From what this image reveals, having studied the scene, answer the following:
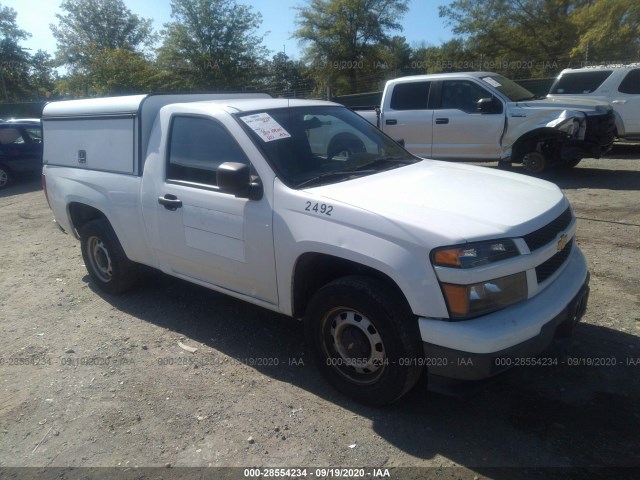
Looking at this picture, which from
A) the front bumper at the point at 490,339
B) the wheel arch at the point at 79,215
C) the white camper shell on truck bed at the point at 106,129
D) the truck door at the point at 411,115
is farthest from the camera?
the truck door at the point at 411,115

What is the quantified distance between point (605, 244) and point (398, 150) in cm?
296

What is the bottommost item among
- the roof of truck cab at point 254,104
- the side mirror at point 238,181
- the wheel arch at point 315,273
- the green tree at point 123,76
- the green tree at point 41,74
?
the wheel arch at point 315,273

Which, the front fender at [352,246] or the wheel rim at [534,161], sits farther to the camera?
the wheel rim at [534,161]

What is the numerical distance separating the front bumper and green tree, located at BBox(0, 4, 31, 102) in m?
60.2

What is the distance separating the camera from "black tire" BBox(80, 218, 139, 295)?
15.6 ft

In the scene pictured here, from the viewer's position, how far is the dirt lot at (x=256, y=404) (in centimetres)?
270

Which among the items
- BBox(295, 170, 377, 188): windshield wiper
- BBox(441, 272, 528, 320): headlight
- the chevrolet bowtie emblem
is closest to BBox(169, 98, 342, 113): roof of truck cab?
BBox(295, 170, 377, 188): windshield wiper

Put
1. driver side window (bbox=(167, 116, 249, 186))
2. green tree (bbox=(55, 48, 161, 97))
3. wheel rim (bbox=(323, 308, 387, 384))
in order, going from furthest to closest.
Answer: green tree (bbox=(55, 48, 161, 97)) < driver side window (bbox=(167, 116, 249, 186)) < wheel rim (bbox=(323, 308, 387, 384))

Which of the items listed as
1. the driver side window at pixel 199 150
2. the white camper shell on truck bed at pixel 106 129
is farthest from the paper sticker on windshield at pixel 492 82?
the driver side window at pixel 199 150

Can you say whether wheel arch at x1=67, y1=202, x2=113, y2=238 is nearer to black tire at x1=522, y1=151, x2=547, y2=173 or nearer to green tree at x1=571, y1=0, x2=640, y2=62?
black tire at x1=522, y1=151, x2=547, y2=173

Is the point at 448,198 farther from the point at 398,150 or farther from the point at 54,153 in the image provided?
the point at 54,153

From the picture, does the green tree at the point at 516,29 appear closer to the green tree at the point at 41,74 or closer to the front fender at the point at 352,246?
the front fender at the point at 352,246

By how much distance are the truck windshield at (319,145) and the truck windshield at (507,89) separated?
5.70 m

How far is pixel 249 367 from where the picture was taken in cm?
368
